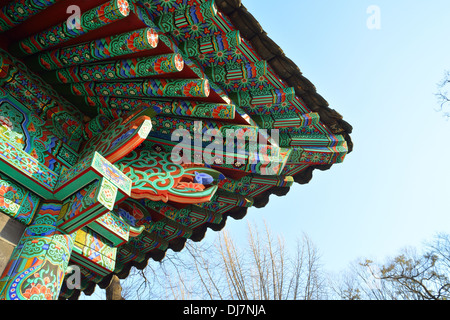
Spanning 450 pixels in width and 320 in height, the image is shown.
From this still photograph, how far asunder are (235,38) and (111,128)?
153 cm

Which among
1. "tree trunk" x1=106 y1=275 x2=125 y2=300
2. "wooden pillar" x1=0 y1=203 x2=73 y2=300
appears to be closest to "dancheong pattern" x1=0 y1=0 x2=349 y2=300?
"wooden pillar" x1=0 y1=203 x2=73 y2=300

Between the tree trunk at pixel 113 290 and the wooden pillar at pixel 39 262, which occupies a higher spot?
the tree trunk at pixel 113 290

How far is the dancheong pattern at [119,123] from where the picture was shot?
305 cm

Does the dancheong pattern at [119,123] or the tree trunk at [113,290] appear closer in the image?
the dancheong pattern at [119,123]

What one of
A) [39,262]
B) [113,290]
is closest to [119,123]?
[39,262]

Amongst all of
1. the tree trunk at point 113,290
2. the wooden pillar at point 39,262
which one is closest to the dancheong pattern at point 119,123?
the wooden pillar at point 39,262

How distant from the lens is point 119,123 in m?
3.74

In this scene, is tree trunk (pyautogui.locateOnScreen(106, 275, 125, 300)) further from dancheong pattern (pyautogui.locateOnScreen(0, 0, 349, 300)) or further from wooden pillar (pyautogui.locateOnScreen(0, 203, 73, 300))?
wooden pillar (pyautogui.locateOnScreen(0, 203, 73, 300))

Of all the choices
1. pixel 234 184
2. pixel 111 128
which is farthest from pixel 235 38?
pixel 234 184

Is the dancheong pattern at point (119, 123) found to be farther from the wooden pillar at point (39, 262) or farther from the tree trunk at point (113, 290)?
the tree trunk at point (113, 290)

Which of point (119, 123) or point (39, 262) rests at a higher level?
point (119, 123)

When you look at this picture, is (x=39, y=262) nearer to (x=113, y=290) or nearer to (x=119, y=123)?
(x=119, y=123)

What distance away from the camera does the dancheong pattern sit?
3053 millimetres

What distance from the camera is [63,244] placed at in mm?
3180
